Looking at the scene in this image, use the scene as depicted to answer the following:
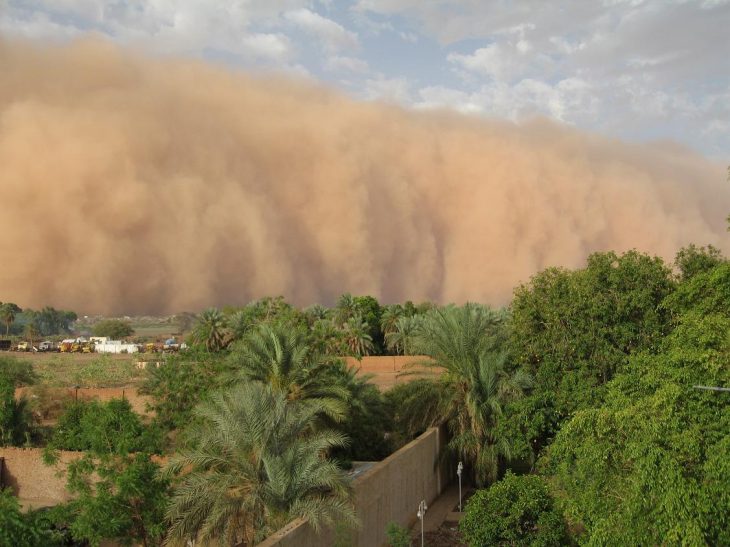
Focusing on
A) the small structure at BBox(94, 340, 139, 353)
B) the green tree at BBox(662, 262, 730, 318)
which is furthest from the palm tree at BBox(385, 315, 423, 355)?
the small structure at BBox(94, 340, 139, 353)

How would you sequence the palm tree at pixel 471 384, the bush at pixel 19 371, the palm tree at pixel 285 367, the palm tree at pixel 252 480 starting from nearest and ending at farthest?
the palm tree at pixel 252 480 < the palm tree at pixel 285 367 < the palm tree at pixel 471 384 < the bush at pixel 19 371

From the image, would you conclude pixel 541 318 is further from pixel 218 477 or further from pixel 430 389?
pixel 218 477

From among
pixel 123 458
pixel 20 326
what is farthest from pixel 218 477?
pixel 20 326

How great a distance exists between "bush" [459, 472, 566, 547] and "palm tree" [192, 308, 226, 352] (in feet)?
88.6

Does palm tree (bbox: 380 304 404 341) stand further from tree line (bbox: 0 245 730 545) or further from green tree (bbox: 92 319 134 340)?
green tree (bbox: 92 319 134 340)

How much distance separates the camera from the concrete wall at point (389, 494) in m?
7.97

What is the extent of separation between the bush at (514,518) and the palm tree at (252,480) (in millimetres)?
2765

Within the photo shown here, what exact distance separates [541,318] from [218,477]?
9.28 metres

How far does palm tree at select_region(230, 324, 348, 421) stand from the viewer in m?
12.6

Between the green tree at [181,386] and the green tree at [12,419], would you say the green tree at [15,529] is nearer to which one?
the green tree at [181,386]

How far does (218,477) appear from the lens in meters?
8.98

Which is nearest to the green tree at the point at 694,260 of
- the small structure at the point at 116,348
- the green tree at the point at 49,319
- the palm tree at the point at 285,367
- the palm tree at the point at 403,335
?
the palm tree at the point at 285,367

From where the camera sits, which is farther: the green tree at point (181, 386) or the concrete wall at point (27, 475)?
the concrete wall at point (27, 475)

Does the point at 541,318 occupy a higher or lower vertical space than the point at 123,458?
higher
